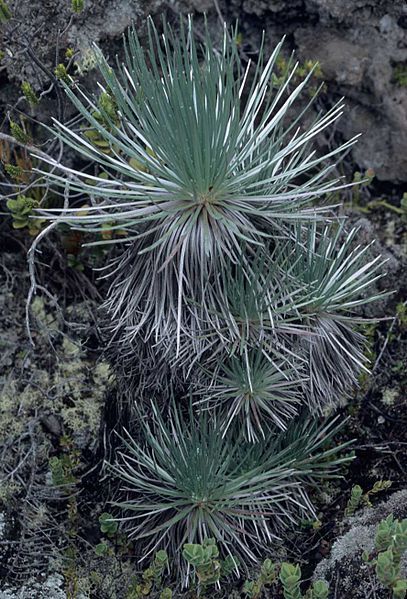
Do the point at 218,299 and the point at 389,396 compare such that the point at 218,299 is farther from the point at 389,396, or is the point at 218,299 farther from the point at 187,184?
the point at 389,396

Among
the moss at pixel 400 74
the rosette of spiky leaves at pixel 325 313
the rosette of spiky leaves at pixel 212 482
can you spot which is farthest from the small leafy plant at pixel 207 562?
the moss at pixel 400 74

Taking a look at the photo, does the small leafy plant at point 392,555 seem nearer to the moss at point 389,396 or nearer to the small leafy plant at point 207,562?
the small leafy plant at point 207,562

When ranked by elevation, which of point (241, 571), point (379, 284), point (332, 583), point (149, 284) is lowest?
point (241, 571)

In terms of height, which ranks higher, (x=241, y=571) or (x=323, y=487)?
(x=323, y=487)

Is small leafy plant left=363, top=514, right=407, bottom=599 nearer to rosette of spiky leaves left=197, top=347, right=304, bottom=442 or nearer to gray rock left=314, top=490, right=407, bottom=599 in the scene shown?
gray rock left=314, top=490, right=407, bottom=599

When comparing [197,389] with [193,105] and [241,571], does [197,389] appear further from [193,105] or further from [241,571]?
[193,105]

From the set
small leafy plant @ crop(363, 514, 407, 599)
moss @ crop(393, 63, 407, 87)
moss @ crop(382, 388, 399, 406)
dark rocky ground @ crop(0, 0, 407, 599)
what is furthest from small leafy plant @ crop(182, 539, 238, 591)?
moss @ crop(393, 63, 407, 87)

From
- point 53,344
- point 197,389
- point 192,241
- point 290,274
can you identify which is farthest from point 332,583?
point 53,344

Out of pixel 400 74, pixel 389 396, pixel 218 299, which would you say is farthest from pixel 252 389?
pixel 400 74
